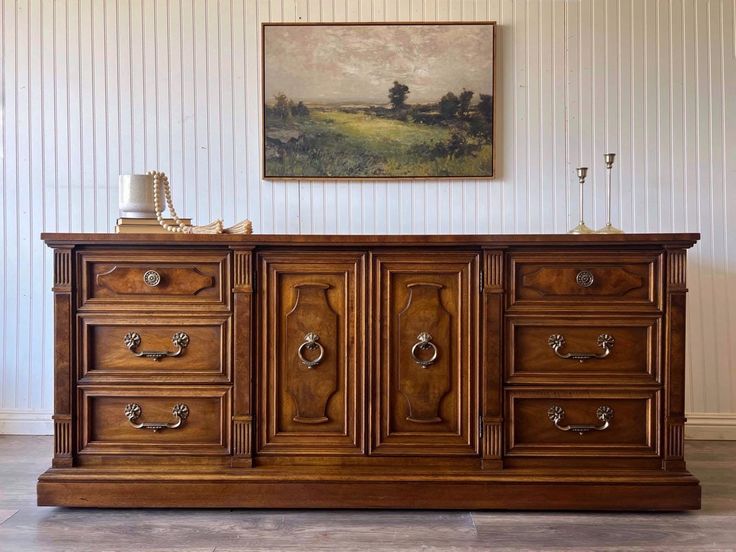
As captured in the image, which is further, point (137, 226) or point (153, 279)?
point (137, 226)

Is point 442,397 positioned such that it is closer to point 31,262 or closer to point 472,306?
point 472,306

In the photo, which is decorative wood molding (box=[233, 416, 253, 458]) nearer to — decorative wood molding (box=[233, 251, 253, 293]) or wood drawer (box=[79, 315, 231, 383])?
wood drawer (box=[79, 315, 231, 383])

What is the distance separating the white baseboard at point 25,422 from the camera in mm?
2977

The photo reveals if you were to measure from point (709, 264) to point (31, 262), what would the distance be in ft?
10.6

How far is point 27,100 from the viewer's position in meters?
2.95

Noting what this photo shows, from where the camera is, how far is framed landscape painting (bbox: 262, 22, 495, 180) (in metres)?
2.88

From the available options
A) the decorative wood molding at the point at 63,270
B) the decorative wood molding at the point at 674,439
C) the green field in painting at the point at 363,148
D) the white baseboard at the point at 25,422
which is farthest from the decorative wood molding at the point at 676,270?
the white baseboard at the point at 25,422

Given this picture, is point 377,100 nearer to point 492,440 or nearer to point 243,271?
point 243,271

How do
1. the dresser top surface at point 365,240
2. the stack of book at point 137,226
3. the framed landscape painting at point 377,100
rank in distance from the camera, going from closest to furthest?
the dresser top surface at point 365,240 → the stack of book at point 137,226 → the framed landscape painting at point 377,100

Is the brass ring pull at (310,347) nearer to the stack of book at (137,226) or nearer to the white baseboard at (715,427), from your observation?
the stack of book at (137,226)

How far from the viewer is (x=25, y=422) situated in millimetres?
2977

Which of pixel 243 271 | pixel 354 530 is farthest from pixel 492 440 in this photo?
pixel 243 271

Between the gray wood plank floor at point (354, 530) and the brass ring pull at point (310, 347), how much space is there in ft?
1.63

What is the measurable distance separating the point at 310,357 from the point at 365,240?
17.3 inches
